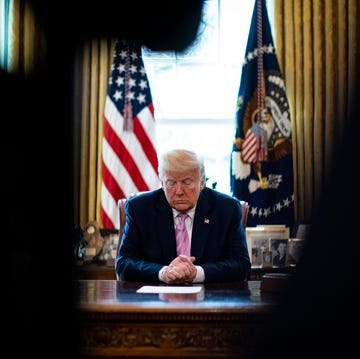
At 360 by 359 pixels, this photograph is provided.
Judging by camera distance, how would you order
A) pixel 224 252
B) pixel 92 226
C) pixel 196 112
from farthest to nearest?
1. pixel 196 112
2. pixel 92 226
3. pixel 224 252

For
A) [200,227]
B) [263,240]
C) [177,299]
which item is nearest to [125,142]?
[263,240]

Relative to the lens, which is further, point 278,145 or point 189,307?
point 278,145

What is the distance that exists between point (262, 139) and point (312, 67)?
2.43ft

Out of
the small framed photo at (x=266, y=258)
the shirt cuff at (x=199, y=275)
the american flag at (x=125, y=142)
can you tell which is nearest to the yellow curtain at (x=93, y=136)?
the american flag at (x=125, y=142)

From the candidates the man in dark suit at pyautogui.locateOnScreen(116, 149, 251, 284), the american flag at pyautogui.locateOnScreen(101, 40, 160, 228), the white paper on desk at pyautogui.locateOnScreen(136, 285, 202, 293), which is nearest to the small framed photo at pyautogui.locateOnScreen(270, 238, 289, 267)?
the american flag at pyautogui.locateOnScreen(101, 40, 160, 228)

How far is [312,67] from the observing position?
4730mm

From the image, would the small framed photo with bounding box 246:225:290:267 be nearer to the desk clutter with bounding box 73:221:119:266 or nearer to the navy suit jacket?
the desk clutter with bounding box 73:221:119:266

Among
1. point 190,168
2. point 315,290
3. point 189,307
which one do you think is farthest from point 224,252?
point 315,290

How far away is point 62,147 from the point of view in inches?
11.1

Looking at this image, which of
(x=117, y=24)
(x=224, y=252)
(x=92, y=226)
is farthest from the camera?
(x=92, y=226)

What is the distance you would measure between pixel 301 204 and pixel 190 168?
1865mm

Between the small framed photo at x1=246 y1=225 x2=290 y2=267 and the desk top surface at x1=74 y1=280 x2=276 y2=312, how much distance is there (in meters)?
1.72

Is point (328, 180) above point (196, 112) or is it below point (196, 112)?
below

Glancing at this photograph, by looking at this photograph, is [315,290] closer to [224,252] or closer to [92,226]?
[224,252]
